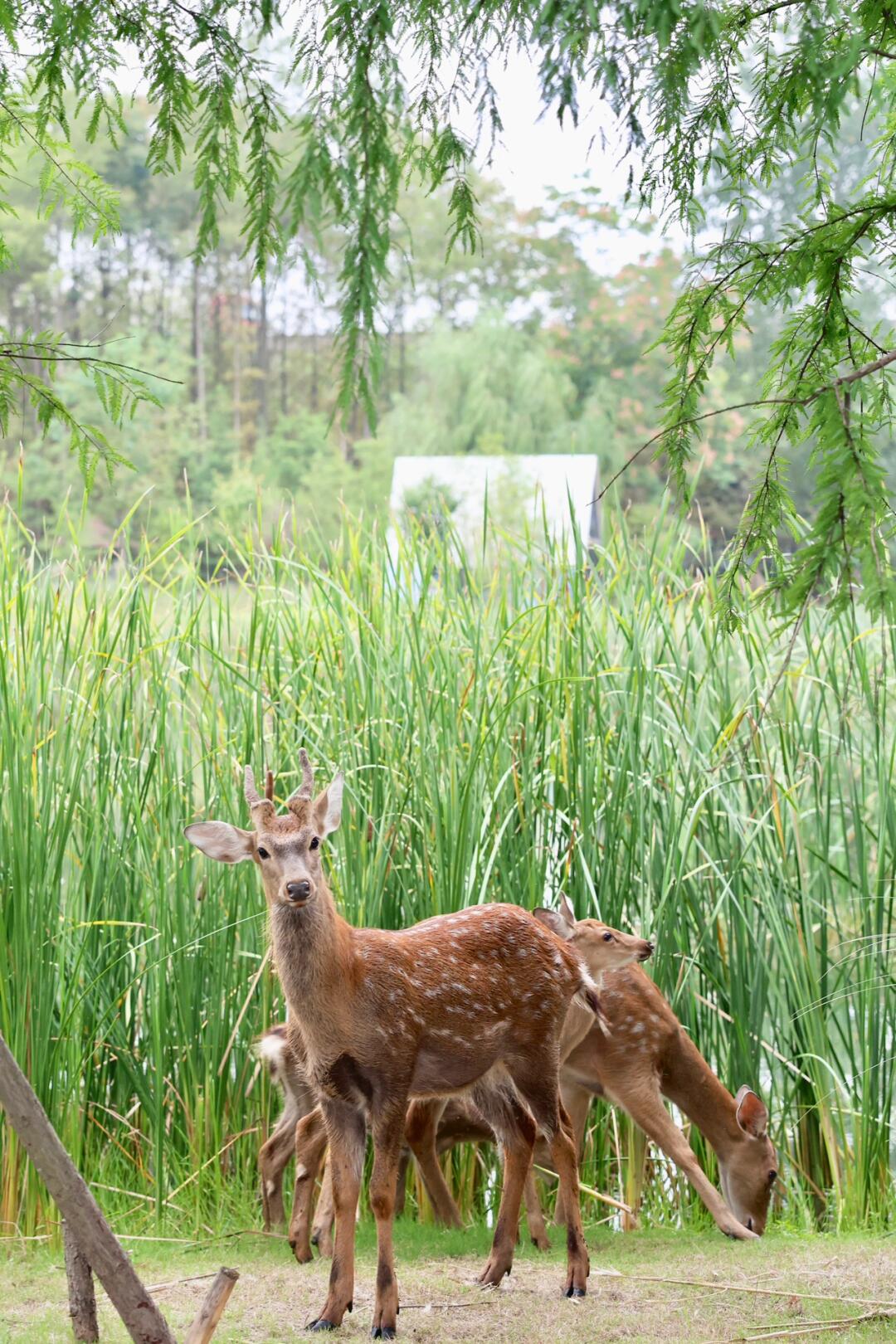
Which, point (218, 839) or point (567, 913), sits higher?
point (218, 839)

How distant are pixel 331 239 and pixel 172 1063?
40021 millimetres

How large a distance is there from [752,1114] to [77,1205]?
8.05ft

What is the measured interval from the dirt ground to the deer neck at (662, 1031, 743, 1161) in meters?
0.31

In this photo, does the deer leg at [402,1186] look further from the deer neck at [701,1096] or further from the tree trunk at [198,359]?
the tree trunk at [198,359]

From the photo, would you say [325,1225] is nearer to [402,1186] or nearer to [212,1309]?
[402,1186]

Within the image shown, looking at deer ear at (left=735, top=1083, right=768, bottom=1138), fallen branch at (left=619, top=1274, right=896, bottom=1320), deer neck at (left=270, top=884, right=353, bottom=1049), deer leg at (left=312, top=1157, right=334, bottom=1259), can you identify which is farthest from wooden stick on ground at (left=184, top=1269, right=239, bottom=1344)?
deer ear at (left=735, top=1083, right=768, bottom=1138)

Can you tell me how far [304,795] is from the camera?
373 centimetres

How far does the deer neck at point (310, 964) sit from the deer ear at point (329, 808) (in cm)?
18

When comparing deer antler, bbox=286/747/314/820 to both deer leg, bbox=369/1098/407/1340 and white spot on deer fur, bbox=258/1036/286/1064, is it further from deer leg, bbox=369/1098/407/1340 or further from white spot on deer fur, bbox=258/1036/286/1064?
white spot on deer fur, bbox=258/1036/286/1064

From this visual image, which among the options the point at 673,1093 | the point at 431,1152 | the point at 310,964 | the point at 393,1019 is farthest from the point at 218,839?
the point at 673,1093

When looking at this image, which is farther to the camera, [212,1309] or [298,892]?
[298,892]

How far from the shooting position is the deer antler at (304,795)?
3674 millimetres

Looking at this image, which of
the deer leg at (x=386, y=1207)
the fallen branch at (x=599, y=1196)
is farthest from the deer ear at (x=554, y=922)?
the deer leg at (x=386, y=1207)

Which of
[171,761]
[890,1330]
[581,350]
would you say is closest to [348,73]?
[171,761]
